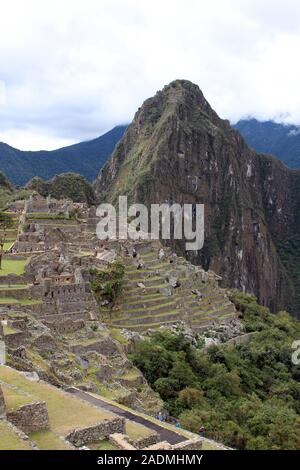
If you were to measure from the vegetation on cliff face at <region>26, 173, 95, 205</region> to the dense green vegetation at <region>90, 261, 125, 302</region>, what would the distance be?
4221 centimetres

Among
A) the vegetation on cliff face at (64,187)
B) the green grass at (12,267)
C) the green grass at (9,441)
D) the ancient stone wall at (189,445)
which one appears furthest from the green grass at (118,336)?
the vegetation on cliff face at (64,187)

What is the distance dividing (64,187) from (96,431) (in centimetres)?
6644

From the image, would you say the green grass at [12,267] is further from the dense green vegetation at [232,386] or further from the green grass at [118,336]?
the dense green vegetation at [232,386]

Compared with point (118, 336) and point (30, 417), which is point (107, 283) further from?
point (30, 417)

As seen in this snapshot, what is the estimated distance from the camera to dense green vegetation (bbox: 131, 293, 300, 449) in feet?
70.8

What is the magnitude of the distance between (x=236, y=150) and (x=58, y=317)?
408 ft

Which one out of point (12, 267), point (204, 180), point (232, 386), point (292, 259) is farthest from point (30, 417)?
point (292, 259)

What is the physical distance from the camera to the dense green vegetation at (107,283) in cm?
3050

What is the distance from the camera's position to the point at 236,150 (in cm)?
14538

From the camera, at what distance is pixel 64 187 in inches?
3004

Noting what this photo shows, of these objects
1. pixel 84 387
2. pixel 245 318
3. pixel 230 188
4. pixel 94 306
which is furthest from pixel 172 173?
pixel 84 387
